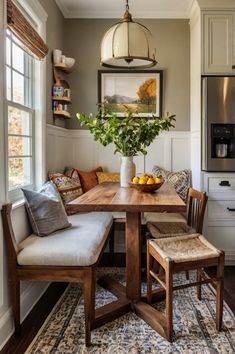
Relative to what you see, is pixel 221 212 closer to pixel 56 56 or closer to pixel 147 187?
pixel 147 187

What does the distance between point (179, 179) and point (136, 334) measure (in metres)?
1.88

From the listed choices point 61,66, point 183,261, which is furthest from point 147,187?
point 61,66

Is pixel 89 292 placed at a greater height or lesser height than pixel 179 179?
lesser

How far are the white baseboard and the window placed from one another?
2.35 ft

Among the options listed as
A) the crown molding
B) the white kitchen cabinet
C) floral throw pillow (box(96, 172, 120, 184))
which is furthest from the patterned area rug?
the crown molding

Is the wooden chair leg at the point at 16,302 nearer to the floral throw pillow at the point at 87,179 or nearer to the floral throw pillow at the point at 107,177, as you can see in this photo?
the floral throw pillow at the point at 87,179

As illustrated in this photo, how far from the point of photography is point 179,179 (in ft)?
11.5

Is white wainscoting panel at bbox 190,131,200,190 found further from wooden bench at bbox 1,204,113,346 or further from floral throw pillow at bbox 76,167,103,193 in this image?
wooden bench at bbox 1,204,113,346

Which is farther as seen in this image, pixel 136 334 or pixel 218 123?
pixel 218 123

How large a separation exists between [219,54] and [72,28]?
68.3 inches

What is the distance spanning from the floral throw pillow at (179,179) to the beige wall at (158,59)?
557 millimetres

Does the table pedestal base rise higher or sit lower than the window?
lower

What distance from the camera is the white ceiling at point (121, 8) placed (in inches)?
134

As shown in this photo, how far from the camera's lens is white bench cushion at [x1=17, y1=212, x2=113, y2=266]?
1912mm
